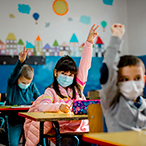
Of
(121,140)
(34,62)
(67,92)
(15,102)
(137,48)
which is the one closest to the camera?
(121,140)

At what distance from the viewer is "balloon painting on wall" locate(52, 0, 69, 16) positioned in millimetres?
5719

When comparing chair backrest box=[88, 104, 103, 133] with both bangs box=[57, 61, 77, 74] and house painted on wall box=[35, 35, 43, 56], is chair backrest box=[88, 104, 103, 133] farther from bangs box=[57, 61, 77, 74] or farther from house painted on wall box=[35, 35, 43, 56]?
house painted on wall box=[35, 35, 43, 56]

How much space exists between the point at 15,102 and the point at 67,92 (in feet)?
4.91

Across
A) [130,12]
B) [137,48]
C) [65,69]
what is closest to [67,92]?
[65,69]

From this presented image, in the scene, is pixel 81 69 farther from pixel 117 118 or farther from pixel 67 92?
pixel 117 118

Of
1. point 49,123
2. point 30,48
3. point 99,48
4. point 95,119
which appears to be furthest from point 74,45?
point 95,119

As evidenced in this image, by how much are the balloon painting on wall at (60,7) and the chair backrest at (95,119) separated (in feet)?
15.3

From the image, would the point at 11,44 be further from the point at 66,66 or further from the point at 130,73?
the point at 130,73

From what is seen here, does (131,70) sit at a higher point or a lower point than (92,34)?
lower

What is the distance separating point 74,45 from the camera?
575cm

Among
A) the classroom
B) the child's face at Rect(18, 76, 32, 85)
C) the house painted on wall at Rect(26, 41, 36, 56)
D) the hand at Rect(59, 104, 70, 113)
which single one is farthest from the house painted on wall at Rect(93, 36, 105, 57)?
the hand at Rect(59, 104, 70, 113)

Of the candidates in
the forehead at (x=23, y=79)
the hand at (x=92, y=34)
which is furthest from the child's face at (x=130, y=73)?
the forehead at (x=23, y=79)

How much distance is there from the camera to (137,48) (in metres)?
5.89

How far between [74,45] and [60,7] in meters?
0.97
